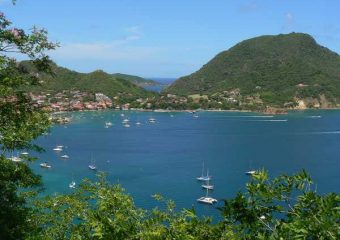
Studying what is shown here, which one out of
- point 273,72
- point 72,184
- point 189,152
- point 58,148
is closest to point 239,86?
point 273,72

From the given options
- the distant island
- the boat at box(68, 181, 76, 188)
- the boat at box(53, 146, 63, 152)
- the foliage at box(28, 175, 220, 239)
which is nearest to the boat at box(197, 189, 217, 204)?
the boat at box(68, 181, 76, 188)

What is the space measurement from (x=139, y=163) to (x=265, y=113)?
56.6 metres

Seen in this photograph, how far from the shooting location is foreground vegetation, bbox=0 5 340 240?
2.82 m

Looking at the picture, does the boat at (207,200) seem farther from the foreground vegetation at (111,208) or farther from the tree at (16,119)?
the tree at (16,119)

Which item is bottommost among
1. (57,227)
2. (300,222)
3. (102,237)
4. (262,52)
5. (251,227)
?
(57,227)

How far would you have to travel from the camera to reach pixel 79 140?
5816cm

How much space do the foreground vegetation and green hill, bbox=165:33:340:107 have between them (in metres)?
101

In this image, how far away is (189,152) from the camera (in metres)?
49.4

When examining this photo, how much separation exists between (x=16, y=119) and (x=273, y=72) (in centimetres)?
12732

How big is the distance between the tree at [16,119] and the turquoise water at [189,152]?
783 inches

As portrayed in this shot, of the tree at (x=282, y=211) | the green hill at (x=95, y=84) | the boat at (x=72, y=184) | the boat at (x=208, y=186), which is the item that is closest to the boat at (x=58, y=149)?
the boat at (x=72, y=184)

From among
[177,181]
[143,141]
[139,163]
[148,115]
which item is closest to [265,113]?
[148,115]

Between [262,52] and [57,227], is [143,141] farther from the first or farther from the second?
[262,52]

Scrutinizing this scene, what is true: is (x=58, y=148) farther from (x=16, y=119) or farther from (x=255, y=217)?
(x=255, y=217)
